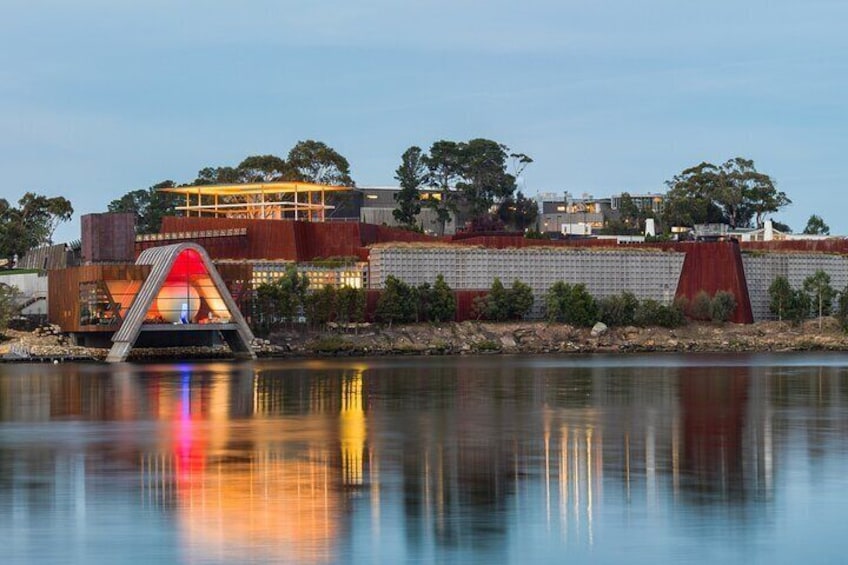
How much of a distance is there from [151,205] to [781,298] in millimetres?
77246

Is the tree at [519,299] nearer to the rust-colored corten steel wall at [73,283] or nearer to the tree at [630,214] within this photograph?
the rust-colored corten steel wall at [73,283]

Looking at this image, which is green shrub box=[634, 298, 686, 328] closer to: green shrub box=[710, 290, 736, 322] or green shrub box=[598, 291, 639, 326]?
green shrub box=[598, 291, 639, 326]

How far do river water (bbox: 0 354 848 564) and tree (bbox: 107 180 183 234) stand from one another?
10456cm

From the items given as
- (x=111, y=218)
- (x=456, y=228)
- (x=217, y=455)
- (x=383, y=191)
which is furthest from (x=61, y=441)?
(x=383, y=191)

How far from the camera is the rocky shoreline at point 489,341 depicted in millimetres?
92125

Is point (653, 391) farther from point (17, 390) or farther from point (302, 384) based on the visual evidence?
point (17, 390)

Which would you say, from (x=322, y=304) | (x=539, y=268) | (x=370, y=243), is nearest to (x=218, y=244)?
(x=322, y=304)

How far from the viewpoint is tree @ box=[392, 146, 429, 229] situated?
465ft

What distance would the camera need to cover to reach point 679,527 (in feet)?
73.5

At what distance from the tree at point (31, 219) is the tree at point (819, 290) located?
7061 centimetres

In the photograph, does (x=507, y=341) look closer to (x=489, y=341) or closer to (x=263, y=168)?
(x=489, y=341)

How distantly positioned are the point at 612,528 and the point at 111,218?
75.6 meters

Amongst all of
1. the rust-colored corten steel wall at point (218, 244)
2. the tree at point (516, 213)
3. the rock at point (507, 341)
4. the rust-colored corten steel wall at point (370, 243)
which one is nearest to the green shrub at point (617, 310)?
the rust-colored corten steel wall at point (370, 243)

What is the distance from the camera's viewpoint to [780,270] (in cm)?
11288
